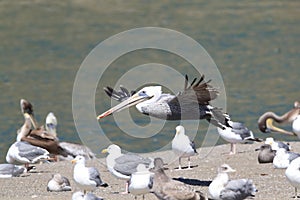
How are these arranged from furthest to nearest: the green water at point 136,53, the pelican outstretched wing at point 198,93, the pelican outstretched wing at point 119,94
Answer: the green water at point 136,53, the pelican outstretched wing at point 119,94, the pelican outstretched wing at point 198,93

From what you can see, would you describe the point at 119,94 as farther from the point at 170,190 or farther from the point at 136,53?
the point at 136,53

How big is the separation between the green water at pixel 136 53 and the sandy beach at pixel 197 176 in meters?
3.03

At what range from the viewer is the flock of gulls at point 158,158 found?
29.5 feet

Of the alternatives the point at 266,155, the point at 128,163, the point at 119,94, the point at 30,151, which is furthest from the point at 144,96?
the point at 30,151

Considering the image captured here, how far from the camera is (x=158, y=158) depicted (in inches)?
372

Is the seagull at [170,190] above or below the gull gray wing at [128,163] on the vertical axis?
below

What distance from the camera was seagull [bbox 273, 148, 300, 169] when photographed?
36.5 feet

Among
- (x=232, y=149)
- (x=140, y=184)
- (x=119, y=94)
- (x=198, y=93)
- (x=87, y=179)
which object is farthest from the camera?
(x=232, y=149)

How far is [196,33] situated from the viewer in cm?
2670

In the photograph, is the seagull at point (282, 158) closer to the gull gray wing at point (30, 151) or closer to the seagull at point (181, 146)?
the seagull at point (181, 146)

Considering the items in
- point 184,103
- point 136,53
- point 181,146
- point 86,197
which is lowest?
point 86,197

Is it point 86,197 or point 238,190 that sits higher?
point 238,190

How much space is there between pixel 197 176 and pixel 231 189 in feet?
7.87

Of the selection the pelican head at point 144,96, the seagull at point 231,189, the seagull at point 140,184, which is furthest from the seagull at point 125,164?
the seagull at point 231,189
